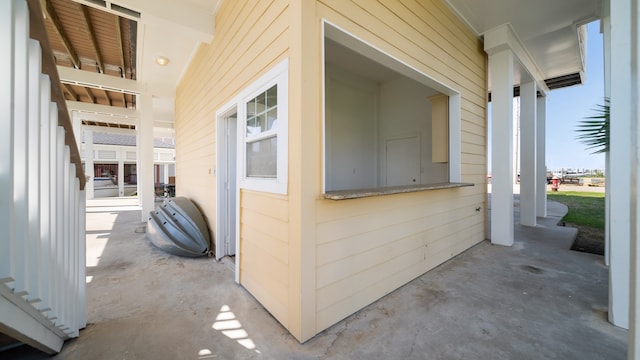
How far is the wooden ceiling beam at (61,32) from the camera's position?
11.5 ft

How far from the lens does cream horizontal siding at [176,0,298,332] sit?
210 centimetres

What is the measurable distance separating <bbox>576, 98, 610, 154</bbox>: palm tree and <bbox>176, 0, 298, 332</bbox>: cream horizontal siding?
3359 millimetres

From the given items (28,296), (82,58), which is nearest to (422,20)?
(28,296)

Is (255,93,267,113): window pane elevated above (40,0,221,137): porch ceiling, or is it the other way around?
(40,0,221,137): porch ceiling

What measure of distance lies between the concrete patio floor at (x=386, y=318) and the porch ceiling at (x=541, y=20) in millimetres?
3703

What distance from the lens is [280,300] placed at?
211 cm

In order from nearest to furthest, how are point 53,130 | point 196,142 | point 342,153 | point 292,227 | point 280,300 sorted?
point 53,130, point 292,227, point 280,300, point 196,142, point 342,153

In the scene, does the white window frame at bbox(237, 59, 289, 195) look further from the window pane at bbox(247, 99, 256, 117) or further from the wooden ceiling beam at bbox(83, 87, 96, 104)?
the wooden ceiling beam at bbox(83, 87, 96, 104)

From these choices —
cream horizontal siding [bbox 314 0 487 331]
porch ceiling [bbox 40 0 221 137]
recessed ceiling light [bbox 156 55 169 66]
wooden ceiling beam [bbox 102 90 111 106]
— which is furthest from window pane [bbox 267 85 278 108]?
wooden ceiling beam [bbox 102 90 111 106]

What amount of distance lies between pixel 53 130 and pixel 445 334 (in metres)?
3.06

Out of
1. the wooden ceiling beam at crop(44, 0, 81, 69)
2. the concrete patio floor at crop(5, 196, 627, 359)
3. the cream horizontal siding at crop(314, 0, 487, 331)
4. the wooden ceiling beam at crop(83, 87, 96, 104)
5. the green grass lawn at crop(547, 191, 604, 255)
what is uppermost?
the wooden ceiling beam at crop(83, 87, 96, 104)

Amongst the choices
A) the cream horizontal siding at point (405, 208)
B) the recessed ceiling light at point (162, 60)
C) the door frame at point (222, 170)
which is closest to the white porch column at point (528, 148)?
the cream horizontal siding at point (405, 208)

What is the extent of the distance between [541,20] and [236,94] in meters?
4.84

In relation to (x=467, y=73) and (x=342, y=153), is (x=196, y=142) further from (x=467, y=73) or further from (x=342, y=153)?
(x=467, y=73)
